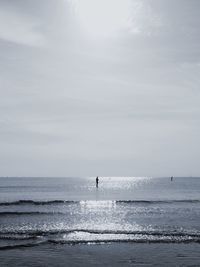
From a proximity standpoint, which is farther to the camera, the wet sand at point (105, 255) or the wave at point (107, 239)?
the wave at point (107, 239)

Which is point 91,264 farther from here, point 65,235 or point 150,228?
point 150,228

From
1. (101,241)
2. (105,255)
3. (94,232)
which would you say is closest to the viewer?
(105,255)

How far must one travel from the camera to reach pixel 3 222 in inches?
1558

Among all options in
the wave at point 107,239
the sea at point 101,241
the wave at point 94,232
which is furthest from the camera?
the wave at point 94,232

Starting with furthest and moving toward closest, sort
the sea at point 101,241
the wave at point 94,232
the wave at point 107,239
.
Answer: the wave at point 94,232, the wave at point 107,239, the sea at point 101,241

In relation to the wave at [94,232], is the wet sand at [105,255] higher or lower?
lower

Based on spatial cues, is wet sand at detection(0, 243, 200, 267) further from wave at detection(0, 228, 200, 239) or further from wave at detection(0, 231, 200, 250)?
wave at detection(0, 228, 200, 239)

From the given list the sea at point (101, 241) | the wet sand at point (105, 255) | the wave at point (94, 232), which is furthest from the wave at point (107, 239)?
the wet sand at point (105, 255)

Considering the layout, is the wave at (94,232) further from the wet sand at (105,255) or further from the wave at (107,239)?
the wet sand at (105,255)

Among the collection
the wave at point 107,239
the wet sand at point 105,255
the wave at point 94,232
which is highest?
the wave at point 94,232

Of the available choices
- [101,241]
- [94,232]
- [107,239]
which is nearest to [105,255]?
[101,241]

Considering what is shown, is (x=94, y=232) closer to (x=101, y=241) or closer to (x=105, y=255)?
(x=101, y=241)

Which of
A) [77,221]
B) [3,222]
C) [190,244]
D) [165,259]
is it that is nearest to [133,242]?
[190,244]

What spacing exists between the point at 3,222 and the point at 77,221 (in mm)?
7488
